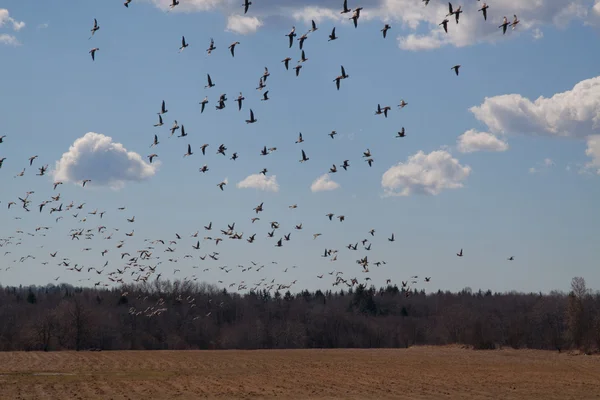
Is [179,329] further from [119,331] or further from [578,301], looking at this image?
[578,301]

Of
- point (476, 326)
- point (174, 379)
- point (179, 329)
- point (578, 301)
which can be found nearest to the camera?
point (174, 379)

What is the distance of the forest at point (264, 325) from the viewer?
390 ft

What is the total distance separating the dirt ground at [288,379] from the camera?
4928 cm

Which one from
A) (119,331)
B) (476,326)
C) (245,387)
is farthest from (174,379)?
(119,331)

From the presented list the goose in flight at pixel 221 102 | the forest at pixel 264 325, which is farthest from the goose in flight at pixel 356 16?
the forest at pixel 264 325

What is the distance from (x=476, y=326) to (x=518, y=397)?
252 ft

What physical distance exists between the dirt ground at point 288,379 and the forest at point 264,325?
27.4 m

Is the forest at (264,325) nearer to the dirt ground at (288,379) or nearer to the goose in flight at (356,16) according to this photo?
the dirt ground at (288,379)

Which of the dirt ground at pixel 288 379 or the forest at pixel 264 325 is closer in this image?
the dirt ground at pixel 288 379

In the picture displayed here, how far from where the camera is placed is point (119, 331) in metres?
139

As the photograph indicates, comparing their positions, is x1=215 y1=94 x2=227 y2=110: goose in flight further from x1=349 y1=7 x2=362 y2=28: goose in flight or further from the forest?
the forest

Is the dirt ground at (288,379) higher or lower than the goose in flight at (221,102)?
lower

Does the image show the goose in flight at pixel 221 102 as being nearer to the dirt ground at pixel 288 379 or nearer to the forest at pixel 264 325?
the dirt ground at pixel 288 379

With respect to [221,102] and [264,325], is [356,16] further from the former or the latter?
[264,325]
